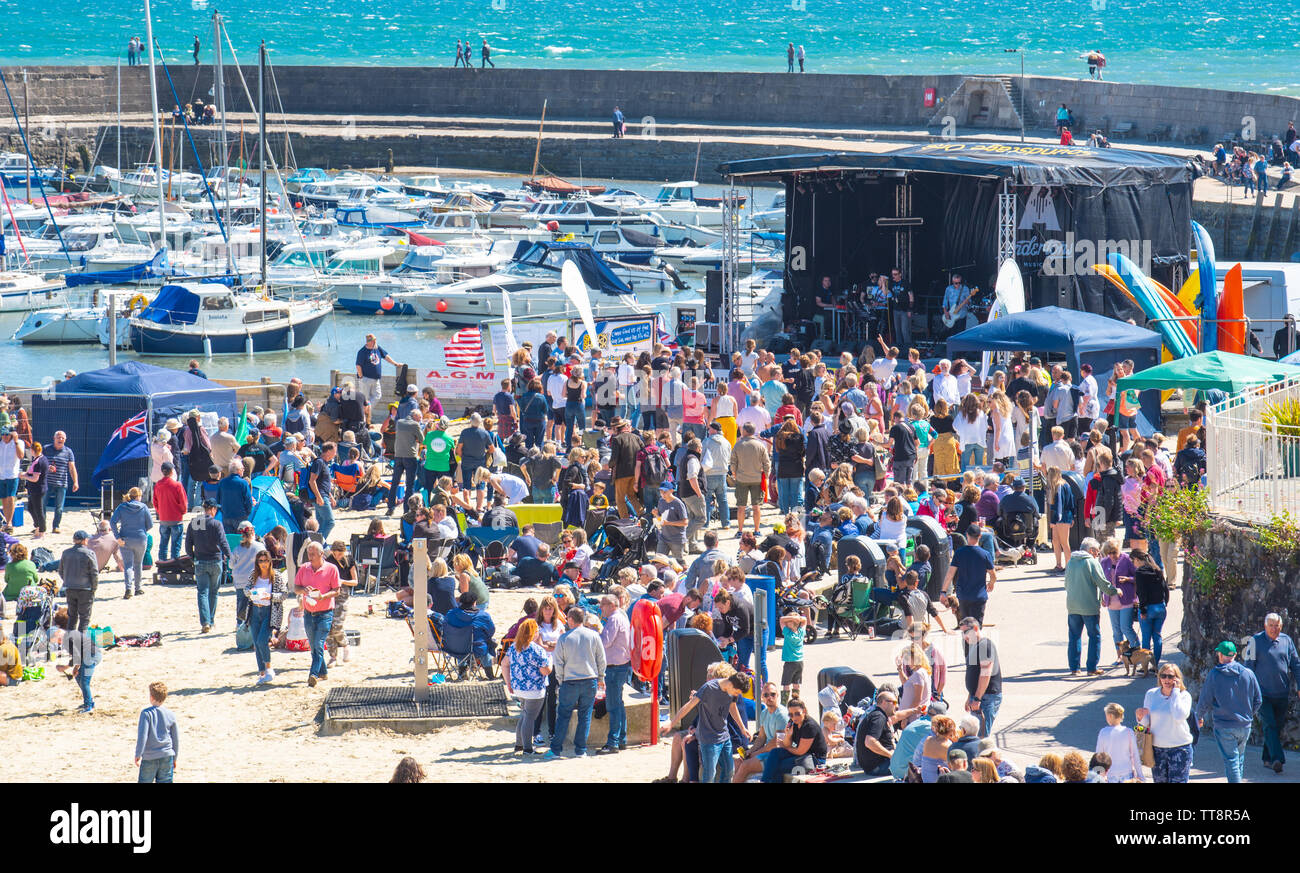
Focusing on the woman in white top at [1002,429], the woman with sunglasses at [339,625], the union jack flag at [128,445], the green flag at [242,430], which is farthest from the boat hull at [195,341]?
the woman with sunglasses at [339,625]

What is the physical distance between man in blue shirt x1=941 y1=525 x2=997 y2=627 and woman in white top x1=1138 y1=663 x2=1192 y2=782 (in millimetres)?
3022

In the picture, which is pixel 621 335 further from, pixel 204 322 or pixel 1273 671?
pixel 1273 671

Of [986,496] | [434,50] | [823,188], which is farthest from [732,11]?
[986,496]

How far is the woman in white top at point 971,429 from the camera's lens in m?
17.1

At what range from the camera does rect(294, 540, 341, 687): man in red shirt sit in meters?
12.7

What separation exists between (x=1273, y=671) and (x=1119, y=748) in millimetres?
1783

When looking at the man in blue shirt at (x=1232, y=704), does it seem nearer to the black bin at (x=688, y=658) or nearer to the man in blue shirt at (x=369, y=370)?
the black bin at (x=688, y=658)

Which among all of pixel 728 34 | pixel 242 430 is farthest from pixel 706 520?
pixel 728 34

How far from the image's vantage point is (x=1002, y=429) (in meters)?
17.2

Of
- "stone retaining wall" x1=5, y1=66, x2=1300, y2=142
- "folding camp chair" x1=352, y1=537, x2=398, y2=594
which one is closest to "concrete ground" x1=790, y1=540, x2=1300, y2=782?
"folding camp chair" x1=352, y1=537, x2=398, y2=594

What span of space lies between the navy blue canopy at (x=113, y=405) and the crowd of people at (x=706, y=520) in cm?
35

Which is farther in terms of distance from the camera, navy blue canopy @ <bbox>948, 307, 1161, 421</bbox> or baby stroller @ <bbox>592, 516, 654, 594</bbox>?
navy blue canopy @ <bbox>948, 307, 1161, 421</bbox>

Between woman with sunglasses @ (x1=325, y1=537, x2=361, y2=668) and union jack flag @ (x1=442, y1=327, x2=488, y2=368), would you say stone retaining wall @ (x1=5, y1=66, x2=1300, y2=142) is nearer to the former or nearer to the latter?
union jack flag @ (x1=442, y1=327, x2=488, y2=368)

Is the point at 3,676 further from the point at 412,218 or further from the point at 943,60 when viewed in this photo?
the point at 943,60
